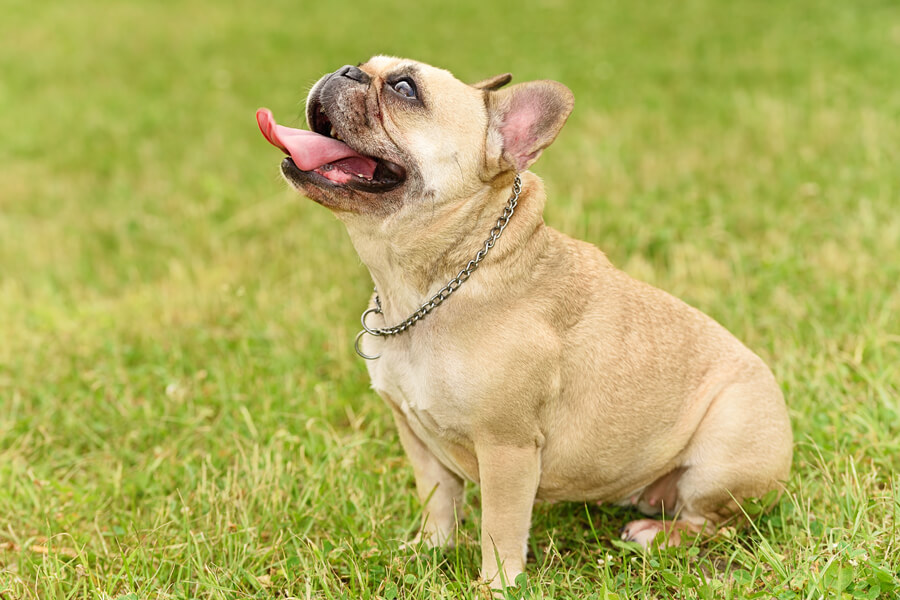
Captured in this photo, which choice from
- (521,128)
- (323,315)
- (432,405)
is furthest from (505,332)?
(323,315)

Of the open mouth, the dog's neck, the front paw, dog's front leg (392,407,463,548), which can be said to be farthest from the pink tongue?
the front paw

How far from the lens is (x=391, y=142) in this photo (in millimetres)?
3346

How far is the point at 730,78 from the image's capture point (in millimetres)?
11039

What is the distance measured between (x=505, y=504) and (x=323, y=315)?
278 cm

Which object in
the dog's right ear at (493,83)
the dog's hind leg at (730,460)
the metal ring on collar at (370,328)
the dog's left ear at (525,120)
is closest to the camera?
the dog's left ear at (525,120)

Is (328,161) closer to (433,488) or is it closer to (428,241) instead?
(428,241)

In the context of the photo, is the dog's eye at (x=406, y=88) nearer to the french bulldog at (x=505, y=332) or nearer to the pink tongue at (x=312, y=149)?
the french bulldog at (x=505, y=332)

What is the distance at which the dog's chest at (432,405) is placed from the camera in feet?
10.9

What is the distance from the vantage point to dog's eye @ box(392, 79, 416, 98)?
3445 mm

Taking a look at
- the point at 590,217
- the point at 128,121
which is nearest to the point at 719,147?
the point at 590,217

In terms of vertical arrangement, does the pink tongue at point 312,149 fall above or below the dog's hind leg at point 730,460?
above

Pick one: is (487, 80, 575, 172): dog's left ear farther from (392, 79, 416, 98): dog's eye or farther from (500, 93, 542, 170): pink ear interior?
(392, 79, 416, 98): dog's eye

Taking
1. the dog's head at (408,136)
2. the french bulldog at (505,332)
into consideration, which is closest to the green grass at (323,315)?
the french bulldog at (505,332)

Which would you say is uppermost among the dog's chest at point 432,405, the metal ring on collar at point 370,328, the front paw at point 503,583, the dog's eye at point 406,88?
the dog's eye at point 406,88
